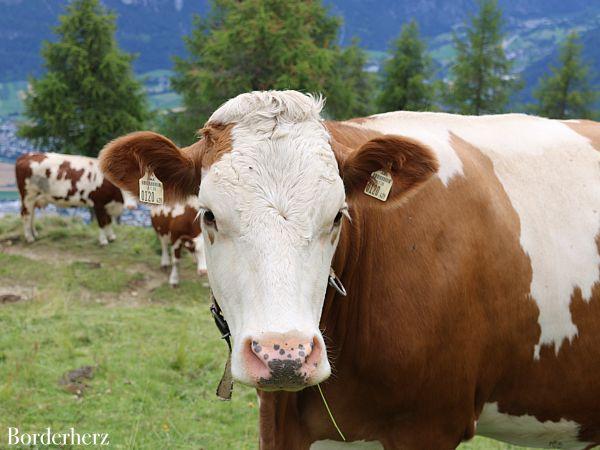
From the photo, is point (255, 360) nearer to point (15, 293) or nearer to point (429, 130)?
point (429, 130)

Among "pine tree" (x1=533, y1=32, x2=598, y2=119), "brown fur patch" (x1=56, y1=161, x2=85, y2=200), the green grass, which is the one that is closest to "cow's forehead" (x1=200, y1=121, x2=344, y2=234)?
the green grass

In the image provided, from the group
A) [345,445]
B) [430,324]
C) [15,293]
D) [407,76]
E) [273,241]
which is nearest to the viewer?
[273,241]

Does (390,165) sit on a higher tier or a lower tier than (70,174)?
higher

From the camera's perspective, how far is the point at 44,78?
2073 cm

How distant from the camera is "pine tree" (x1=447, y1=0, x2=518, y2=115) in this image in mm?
21734

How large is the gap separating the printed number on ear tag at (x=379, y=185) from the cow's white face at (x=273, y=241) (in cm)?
31

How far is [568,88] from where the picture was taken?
23031 mm

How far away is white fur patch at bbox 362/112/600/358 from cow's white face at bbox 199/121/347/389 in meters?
0.94

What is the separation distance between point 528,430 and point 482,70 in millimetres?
A: 20632

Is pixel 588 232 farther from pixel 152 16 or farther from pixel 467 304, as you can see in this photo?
pixel 152 16

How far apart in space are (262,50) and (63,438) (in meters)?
13.4

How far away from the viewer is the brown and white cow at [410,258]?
7.29 ft

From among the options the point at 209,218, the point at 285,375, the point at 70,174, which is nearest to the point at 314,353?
the point at 285,375

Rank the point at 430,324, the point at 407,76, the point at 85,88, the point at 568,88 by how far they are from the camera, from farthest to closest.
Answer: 1. the point at 568,88
2. the point at 407,76
3. the point at 85,88
4. the point at 430,324
